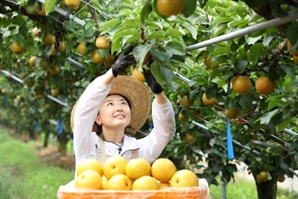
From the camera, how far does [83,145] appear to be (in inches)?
106

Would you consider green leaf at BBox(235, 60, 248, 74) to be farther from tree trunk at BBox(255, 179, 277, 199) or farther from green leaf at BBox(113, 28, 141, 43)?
tree trunk at BBox(255, 179, 277, 199)

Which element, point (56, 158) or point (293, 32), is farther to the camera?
point (56, 158)

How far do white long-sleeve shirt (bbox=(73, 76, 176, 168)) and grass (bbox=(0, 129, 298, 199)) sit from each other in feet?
12.9

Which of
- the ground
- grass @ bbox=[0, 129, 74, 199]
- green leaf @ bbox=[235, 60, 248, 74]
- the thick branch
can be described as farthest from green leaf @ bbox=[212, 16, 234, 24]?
the ground

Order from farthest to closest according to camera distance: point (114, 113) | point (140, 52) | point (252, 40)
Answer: point (114, 113) → point (140, 52) → point (252, 40)

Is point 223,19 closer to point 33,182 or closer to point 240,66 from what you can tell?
point 240,66

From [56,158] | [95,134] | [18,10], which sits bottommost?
[95,134]

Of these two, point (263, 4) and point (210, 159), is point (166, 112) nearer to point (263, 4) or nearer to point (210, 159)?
point (263, 4)

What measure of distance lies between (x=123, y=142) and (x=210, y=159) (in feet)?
9.31

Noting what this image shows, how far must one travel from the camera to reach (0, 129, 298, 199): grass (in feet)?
25.2

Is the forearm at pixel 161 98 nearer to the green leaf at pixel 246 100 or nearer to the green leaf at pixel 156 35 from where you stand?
the green leaf at pixel 156 35

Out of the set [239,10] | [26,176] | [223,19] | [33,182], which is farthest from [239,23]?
[26,176]

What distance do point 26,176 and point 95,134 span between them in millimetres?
8273

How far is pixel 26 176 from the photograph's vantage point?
422 inches
